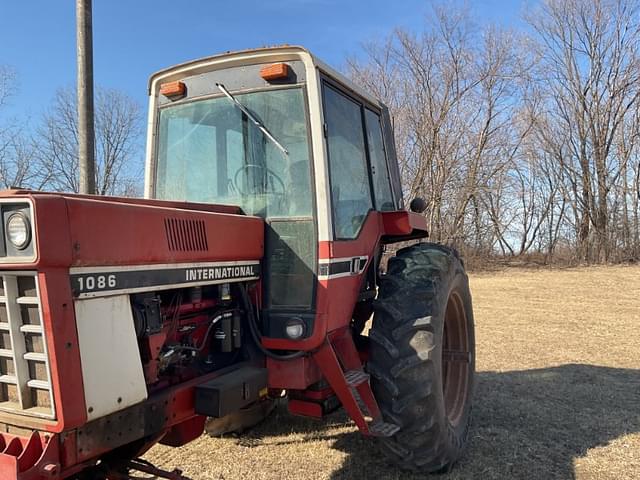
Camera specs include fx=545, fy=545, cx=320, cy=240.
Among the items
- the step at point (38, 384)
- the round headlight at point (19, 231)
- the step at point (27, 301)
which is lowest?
the step at point (38, 384)

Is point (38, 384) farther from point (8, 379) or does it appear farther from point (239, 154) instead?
point (239, 154)

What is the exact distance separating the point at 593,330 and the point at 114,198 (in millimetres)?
7990

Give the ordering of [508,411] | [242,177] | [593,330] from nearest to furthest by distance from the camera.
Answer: [242,177] < [508,411] < [593,330]

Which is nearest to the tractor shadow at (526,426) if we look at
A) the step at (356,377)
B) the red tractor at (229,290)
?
the red tractor at (229,290)

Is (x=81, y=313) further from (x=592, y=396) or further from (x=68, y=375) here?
(x=592, y=396)

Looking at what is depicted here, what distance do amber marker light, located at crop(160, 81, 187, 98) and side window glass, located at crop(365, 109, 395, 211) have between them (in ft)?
4.24

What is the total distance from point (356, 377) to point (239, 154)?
1492 mm

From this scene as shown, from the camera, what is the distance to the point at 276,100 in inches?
125

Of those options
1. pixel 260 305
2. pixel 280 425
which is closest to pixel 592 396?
pixel 280 425

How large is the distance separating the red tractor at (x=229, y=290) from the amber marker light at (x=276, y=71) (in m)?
0.01

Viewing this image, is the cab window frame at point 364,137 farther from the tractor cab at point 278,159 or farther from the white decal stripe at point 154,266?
the white decal stripe at point 154,266

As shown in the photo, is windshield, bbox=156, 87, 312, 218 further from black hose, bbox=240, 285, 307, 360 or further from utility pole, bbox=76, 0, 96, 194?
utility pole, bbox=76, 0, 96, 194

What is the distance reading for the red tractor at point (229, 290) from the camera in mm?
1948

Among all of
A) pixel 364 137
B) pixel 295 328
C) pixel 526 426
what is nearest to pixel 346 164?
pixel 364 137
